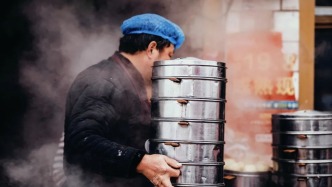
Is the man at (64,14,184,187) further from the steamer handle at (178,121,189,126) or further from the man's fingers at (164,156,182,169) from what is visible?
the steamer handle at (178,121,189,126)

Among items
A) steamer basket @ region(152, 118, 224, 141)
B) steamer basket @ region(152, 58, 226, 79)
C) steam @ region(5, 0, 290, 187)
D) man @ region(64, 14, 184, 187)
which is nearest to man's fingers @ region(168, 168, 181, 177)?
man @ region(64, 14, 184, 187)

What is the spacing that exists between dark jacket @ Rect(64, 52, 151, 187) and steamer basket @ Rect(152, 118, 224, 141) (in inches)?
8.1

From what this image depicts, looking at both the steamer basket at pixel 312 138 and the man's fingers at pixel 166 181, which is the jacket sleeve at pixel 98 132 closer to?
the man's fingers at pixel 166 181

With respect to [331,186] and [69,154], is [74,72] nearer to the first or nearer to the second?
[69,154]

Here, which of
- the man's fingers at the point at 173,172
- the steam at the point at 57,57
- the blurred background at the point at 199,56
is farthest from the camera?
the blurred background at the point at 199,56

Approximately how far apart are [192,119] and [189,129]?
0.06m

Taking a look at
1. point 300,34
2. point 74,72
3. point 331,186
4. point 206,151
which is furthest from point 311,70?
point 206,151

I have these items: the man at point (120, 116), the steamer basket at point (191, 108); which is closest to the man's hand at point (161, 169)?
the man at point (120, 116)

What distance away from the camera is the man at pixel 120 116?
3.02m

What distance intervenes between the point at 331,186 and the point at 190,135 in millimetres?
1720

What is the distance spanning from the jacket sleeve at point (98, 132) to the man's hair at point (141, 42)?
1.27 feet

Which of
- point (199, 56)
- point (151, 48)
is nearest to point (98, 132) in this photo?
point (151, 48)

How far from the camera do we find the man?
3.02 metres

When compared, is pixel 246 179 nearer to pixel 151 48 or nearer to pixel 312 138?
pixel 312 138
